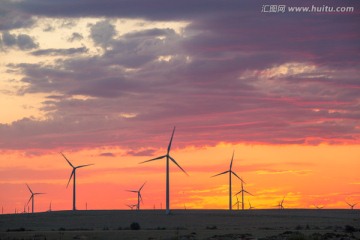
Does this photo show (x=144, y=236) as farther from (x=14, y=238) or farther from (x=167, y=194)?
(x=167, y=194)

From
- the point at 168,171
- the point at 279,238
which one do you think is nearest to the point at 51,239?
the point at 279,238

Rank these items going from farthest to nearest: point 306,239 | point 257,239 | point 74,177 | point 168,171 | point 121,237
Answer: point 74,177
point 168,171
point 121,237
point 257,239
point 306,239

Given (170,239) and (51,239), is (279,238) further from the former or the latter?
(51,239)

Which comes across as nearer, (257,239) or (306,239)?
(306,239)

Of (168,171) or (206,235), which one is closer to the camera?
(206,235)

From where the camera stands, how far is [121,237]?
293 ft

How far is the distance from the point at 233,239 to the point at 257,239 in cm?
269

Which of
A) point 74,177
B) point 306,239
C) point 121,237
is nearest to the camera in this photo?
point 306,239

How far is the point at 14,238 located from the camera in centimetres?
8681

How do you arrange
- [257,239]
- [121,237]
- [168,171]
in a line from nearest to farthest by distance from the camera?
[257,239] → [121,237] → [168,171]

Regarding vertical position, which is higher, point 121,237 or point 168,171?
point 168,171

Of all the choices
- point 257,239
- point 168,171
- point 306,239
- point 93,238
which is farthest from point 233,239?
point 168,171

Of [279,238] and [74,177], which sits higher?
[74,177]

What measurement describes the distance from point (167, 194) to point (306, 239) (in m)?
93.4
